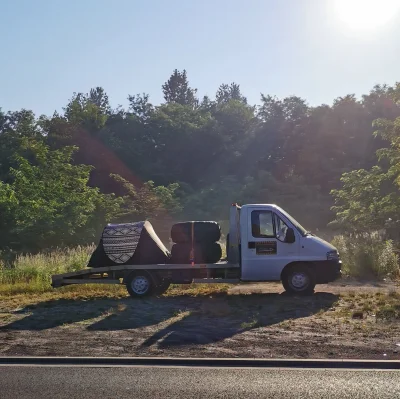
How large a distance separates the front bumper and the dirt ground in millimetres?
417

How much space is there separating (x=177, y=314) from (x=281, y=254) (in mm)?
3454

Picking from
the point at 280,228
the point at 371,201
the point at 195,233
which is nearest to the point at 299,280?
the point at 280,228

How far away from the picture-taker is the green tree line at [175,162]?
35.3 metres

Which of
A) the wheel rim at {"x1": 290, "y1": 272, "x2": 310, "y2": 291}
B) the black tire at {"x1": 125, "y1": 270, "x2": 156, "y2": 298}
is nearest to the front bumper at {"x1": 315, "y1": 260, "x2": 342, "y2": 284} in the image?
the wheel rim at {"x1": 290, "y1": 272, "x2": 310, "y2": 291}

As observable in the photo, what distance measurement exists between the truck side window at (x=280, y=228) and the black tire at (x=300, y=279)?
77cm

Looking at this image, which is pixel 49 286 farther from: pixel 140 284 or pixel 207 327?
pixel 207 327

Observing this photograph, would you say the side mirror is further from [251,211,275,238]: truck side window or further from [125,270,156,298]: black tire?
[125,270,156,298]: black tire

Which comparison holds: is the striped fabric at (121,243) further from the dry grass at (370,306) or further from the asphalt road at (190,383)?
the asphalt road at (190,383)

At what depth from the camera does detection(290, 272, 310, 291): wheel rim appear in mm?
14922

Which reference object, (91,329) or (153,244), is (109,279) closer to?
(153,244)

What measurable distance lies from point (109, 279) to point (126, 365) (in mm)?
6918

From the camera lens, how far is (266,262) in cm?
1495

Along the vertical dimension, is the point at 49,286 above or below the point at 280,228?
below

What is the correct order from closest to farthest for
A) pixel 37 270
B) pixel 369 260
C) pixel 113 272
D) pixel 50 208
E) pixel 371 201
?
pixel 113 272
pixel 369 260
pixel 37 270
pixel 371 201
pixel 50 208
